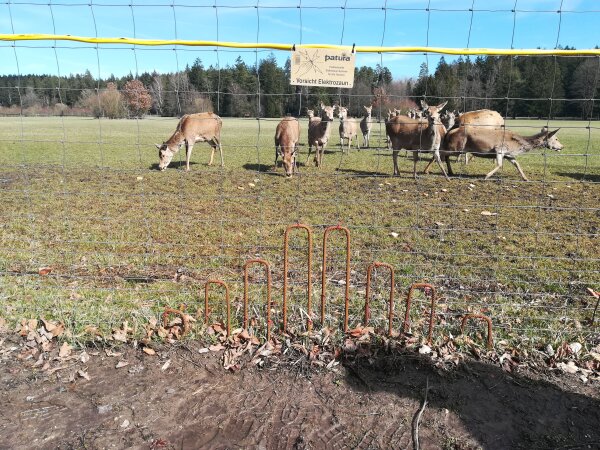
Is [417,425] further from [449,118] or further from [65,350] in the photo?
[449,118]

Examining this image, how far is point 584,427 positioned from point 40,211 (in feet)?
26.1

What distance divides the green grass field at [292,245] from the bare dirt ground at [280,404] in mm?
434

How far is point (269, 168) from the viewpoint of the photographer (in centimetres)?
1422

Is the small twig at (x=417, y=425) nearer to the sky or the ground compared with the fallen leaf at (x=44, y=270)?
nearer to the ground

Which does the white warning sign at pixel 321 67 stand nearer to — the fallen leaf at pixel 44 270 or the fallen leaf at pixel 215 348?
the fallen leaf at pixel 215 348

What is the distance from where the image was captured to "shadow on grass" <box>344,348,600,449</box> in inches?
107

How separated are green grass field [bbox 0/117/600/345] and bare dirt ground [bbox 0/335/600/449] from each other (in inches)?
17.1

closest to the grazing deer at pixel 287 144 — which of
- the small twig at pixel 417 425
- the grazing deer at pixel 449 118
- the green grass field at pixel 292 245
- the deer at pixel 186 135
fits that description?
the green grass field at pixel 292 245

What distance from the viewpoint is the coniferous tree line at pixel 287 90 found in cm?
398

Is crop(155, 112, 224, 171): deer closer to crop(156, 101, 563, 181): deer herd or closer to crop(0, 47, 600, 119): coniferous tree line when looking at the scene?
crop(156, 101, 563, 181): deer herd

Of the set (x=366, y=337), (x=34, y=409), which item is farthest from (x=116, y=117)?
(x=366, y=337)

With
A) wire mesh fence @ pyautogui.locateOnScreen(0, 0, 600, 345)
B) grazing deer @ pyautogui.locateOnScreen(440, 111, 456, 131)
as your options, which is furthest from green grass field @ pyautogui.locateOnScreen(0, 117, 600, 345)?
grazing deer @ pyautogui.locateOnScreen(440, 111, 456, 131)

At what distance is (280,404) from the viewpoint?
9.70 ft

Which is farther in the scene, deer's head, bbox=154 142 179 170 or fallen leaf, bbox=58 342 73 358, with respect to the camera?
deer's head, bbox=154 142 179 170
